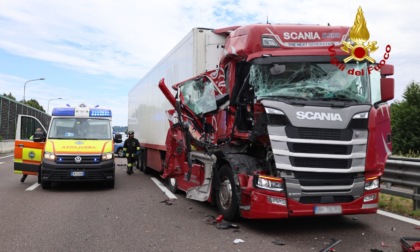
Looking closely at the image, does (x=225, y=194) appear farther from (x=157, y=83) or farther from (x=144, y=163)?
(x=144, y=163)

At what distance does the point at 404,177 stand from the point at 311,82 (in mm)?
2946

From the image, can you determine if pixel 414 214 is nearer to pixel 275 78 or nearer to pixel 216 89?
pixel 275 78

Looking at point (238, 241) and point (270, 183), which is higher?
point (270, 183)

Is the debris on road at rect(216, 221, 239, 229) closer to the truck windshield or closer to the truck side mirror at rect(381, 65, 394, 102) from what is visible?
the truck side mirror at rect(381, 65, 394, 102)

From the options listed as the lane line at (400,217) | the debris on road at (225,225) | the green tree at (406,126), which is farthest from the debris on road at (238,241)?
the green tree at (406,126)

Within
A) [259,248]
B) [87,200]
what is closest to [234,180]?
[259,248]

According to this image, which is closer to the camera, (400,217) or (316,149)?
(316,149)

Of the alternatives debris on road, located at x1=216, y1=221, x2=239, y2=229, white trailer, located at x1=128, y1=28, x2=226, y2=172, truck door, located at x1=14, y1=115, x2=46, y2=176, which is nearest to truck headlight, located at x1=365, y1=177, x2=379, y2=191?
debris on road, located at x1=216, y1=221, x2=239, y2=229

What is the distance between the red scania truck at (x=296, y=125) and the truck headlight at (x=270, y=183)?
0.01m

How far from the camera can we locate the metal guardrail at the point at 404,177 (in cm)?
741

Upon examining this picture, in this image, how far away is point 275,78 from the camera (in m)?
6.40

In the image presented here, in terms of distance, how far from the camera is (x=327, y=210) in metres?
6.04

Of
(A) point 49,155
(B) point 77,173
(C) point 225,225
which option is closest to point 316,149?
(C) point 225,225

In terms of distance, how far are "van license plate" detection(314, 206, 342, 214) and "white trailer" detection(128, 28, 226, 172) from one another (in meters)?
3.74
